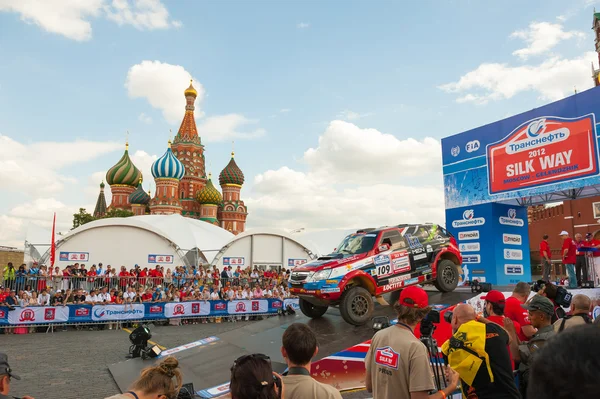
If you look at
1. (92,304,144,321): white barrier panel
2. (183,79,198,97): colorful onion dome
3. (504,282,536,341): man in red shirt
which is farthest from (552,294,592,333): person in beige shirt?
(183,79,198,97): colorful onion dome

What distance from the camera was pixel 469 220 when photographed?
1795 cm

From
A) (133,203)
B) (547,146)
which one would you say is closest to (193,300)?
(547,146)

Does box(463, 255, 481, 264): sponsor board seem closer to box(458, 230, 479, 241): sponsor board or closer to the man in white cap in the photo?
box(458, 230, 479, 241): sponsor board

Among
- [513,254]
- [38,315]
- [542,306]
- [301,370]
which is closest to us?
[301,370]

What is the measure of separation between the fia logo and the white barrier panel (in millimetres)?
16460

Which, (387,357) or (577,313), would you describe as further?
(577,313)

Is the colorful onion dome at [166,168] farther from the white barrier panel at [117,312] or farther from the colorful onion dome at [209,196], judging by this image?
the white barrier panel at [117,312]

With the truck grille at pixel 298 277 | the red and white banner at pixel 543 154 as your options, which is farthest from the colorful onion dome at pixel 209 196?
the truck grille at pixel 298 277

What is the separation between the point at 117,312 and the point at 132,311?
0.63m

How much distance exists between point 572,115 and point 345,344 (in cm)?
1203

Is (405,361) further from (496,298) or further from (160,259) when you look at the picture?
(160,259)

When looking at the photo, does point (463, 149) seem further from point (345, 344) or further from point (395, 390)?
point (395, 390)

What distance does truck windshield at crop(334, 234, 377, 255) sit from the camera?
10516mm

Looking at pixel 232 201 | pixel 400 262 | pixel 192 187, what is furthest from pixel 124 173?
pixel 400 262
